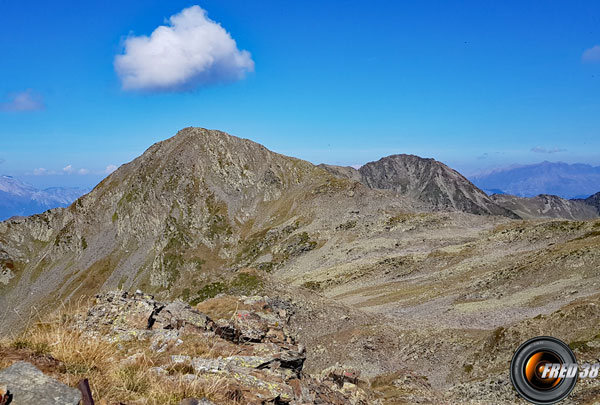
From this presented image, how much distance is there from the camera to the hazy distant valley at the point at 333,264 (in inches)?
1233

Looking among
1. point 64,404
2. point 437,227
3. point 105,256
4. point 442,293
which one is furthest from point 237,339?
point 105,256

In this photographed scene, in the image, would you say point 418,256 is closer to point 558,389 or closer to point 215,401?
point 558,389

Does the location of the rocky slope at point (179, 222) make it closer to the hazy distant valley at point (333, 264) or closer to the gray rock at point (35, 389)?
the hazy distant valley at point (333, 264)

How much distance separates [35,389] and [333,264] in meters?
92.4

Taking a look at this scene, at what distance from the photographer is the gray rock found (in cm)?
536

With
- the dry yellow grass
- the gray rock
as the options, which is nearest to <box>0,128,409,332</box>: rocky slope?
the dry yellow grass

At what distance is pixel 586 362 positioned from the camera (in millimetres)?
23375

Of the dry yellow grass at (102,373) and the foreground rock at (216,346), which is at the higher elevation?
the dry yellow grass at (102,373)

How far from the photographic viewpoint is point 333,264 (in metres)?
96.2

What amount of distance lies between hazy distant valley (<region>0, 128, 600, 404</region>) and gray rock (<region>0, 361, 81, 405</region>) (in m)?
2.71

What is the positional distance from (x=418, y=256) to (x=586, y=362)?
58.2m

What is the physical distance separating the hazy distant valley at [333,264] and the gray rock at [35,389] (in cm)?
271

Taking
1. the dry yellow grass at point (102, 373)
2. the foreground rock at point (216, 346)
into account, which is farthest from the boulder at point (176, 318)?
the dry yellow grass at point (102, 373)

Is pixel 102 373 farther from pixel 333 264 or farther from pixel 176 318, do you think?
pixel 333 264
